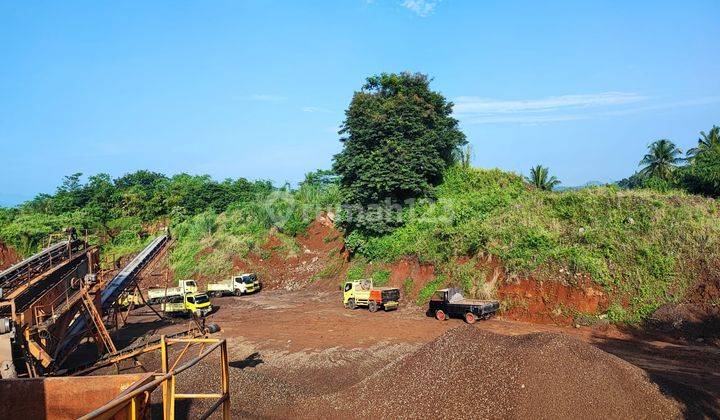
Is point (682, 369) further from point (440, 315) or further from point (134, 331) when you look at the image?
point (134, 331)

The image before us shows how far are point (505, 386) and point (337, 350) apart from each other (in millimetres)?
9874

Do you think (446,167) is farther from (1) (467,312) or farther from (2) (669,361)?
(2) (669,361)

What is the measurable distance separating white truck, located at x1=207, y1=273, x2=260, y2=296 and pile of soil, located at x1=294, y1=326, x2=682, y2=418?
2584 cm

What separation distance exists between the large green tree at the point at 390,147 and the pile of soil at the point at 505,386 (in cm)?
2038

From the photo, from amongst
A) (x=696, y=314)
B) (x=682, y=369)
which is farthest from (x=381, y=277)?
(x=682, y=369)

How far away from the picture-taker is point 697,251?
21.4 m

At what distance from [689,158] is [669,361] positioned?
41051 millimetres

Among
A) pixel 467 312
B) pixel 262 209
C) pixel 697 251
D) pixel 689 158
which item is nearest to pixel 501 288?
pixel 467 312

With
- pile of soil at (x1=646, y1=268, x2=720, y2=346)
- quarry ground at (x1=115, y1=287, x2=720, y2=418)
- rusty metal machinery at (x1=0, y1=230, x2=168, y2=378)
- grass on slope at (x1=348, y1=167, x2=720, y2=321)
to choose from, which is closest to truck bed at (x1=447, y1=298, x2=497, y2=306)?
quarry ground at (x1=115, y1=287, x2=720, y2=418)

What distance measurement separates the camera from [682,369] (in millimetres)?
15617

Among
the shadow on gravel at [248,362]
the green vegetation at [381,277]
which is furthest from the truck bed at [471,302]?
the shadow on gravel at [248,362]

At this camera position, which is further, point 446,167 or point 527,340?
point 446,167

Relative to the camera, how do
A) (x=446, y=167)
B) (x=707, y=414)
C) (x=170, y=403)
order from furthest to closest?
1. (x=446, y=167)
2. (x=707, y=414)
3. (x=170, y=403)

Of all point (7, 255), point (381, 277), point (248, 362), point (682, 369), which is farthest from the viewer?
point (7, 255)
